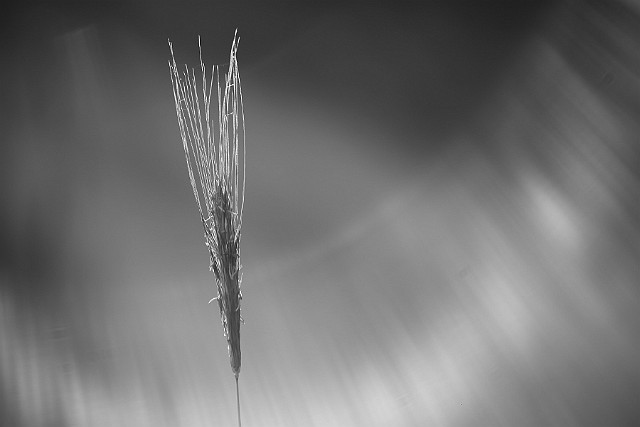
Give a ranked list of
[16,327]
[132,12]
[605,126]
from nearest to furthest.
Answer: [605,126], [16,327], [132,12]

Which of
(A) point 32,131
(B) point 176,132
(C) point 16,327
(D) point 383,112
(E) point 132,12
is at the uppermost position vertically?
→ (E) point 132,12

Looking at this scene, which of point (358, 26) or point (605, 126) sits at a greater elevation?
point (358, 26)

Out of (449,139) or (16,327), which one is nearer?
(16,327)

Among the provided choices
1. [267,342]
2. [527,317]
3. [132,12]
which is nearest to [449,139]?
[527,317]

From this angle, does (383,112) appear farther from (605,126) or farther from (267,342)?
(267,342)

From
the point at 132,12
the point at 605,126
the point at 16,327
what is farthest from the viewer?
the point at 132,12

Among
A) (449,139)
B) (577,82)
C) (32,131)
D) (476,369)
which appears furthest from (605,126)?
(32,131)

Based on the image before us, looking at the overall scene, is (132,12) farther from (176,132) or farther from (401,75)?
(401,75)
